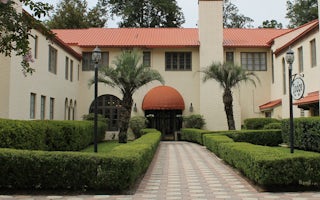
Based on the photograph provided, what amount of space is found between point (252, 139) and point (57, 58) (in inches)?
574

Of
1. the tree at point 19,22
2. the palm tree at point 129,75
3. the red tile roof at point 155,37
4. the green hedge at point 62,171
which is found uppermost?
the red tile roof at point 155,37

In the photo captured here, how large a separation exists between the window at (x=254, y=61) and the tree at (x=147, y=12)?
18632 millimetres

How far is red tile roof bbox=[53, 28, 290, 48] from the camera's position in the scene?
111 ft

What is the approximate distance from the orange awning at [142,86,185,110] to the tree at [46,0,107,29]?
19.2 meters

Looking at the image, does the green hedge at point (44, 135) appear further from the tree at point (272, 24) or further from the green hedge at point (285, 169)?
the tree at point (272, 24)

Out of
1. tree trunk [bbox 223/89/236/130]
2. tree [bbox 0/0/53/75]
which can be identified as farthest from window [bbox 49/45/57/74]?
tree [bbox 0/0/53/75]

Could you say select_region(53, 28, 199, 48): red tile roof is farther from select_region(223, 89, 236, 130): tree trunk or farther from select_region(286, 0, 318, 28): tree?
select_region(286, 0, 318, 28): tree

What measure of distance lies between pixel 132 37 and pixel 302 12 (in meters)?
26.9

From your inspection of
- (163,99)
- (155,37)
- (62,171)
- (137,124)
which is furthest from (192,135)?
(62,171)

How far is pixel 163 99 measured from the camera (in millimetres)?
31906

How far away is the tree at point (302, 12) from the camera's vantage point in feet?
164

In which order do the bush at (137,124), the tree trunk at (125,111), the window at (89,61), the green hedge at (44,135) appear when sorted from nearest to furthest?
the green hedge at (44,135), the tree trunk at (125,111), the bush at (137,124), the window at (89,61)

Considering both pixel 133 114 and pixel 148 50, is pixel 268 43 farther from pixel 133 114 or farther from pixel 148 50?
pixel 133 114

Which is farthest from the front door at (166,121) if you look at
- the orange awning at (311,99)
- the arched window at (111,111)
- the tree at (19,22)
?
the tree at (19,22)
